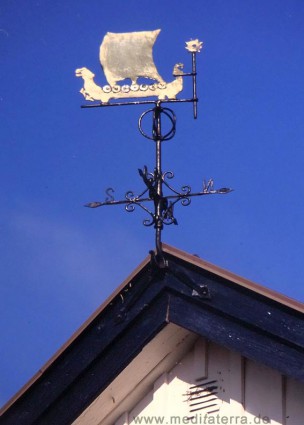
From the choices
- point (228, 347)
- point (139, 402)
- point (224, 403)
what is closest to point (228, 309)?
point (228, 347)

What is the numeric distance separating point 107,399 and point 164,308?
851mm

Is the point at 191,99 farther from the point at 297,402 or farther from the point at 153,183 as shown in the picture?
the point at 297,402

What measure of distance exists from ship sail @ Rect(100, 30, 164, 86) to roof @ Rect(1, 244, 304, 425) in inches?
69.3

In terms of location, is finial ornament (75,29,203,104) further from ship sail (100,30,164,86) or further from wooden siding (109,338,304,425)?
wooden siding (109,338,304,425)

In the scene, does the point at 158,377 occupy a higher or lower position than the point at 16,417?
higher

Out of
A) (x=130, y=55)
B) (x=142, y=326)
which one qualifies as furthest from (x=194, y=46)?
(x=142, y=326)

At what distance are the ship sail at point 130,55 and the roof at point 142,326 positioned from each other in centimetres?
176

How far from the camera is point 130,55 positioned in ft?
21.6

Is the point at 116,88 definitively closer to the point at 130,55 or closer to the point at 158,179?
the point at 130,55

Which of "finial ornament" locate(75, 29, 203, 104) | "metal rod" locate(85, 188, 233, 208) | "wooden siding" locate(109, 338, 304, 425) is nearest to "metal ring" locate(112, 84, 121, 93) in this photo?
"finial ornament" locate(75, 29, 203, 104)

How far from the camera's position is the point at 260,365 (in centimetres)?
548

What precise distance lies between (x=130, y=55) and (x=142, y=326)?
2331 mm

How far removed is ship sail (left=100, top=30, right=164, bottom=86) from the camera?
6.55 metres

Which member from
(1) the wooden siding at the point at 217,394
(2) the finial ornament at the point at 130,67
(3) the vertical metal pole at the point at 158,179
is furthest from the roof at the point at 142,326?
(2) the finial ornament at the point at 130,67
